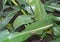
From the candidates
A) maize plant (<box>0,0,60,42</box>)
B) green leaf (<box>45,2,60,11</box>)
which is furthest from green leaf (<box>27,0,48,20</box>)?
green leaf (<box>45,2,60,11</box>)

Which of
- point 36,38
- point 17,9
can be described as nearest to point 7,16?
point 17,9

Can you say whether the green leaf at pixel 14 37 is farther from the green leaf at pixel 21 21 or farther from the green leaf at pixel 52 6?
the green leaf at pixel 52 6

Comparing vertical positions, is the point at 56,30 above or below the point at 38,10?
below

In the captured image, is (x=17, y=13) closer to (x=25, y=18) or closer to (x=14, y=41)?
(x=25, y=18)

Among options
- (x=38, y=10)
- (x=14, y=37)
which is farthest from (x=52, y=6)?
(x=14, y=37)

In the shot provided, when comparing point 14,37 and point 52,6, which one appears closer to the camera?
point 14,37

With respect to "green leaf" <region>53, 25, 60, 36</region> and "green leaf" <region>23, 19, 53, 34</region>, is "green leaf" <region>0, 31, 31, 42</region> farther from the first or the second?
"green leaf" <region>53, 25, 60, 36</region>

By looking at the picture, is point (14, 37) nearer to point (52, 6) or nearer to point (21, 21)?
point (21, 21)

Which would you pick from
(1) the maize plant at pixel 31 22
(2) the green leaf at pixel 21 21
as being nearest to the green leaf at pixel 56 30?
(1) the maize plant at pixel 31 22
